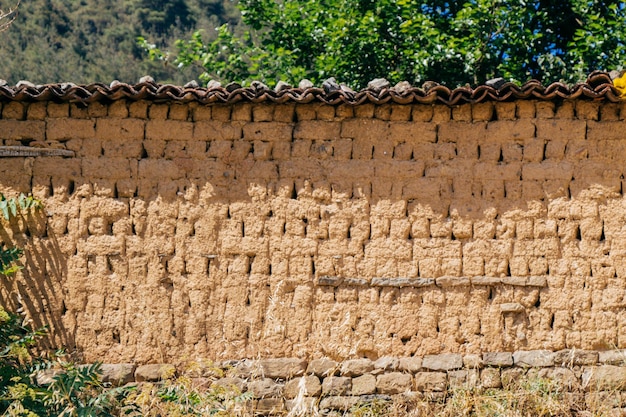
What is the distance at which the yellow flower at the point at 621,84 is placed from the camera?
A: 583 centimetres

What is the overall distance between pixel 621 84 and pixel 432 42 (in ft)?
19.1

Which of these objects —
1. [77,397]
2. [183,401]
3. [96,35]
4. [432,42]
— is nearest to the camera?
[77,397]

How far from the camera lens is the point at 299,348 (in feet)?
19.8

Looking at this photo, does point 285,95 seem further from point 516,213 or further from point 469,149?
point 516,213

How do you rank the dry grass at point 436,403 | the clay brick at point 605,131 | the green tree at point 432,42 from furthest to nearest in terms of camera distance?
the green tree at point 432,42 → the clay brick at point 605,131 → the dry grass at point 436,403

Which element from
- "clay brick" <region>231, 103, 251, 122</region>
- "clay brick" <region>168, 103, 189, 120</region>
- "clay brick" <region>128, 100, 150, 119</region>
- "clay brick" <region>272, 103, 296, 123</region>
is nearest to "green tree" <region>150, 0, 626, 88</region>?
"clay brick" <region>272, 103, 296, 123</region>

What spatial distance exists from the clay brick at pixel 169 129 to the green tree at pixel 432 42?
585 centimetres

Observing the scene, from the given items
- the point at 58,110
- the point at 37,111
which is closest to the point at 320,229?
the point at 58,110

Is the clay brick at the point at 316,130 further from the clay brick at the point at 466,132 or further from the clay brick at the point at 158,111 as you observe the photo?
the clay brick at the point at 158,111

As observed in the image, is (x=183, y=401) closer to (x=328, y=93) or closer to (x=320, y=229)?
(x=320, y=229)

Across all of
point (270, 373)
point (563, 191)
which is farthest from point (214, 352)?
point (563, 191)

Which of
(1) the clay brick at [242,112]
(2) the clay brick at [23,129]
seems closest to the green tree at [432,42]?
(1) the clay brick at [242,112]

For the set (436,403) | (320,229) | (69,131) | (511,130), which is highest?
(511,130)

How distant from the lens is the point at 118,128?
614 centimetres
